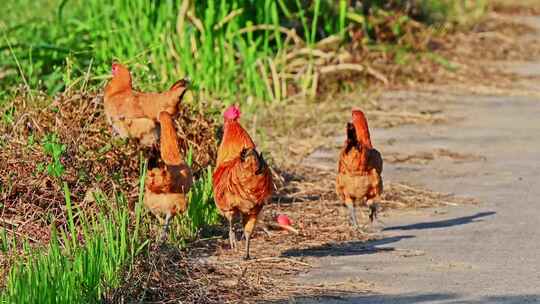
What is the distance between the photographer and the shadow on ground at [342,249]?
6516 millimetres

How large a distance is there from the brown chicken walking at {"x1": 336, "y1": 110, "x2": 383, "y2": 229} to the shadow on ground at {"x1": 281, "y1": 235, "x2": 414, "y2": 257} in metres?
0.26

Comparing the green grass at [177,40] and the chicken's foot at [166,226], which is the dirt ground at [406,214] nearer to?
the chicken's foot at [166,226]

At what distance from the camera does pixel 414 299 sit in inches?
216

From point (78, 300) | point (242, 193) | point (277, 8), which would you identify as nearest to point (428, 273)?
point (242, 193)

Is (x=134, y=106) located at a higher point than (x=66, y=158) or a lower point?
higher

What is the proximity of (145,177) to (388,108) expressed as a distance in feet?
16.1

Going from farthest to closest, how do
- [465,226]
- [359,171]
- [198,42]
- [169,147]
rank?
[198,42], [465,226], [359,171], [169,147]

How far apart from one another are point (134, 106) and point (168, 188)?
1807 millimetres

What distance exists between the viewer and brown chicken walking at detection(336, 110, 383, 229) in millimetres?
6840

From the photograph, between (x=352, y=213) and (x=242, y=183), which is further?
(x=352, y=213)

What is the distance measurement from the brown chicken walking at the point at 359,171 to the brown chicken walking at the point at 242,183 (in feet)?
2.13

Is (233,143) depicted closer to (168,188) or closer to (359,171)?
(168,188)

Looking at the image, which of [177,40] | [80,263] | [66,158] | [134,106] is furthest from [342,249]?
[177,40]

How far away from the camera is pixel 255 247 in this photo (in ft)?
22.0
